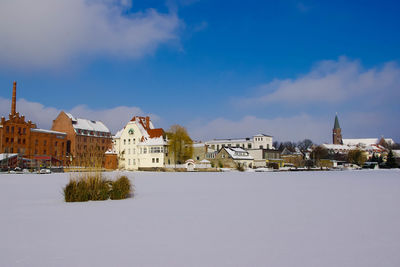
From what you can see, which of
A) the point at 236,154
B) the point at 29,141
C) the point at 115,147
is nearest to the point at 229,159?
the point at 236,154

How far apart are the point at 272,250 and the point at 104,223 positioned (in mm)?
4847

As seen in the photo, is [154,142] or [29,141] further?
[29,141]

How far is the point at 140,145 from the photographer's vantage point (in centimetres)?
7881

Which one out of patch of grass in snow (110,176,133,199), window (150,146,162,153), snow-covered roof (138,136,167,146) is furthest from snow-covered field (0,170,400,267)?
window (150,146,162,153)

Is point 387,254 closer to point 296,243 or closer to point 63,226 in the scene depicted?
point 296,243

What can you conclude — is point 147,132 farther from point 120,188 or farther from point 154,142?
point 120,188

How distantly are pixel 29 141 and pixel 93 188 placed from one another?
247 feet

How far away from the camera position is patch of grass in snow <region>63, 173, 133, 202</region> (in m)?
14.5

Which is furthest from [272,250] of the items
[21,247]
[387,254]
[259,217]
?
[21,247]

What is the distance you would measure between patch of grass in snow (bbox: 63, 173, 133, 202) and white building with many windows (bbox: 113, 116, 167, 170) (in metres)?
59.8

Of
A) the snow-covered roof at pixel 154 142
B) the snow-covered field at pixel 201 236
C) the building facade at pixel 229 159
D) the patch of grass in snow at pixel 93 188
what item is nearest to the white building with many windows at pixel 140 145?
the snow-covered roof at pixel 154 142

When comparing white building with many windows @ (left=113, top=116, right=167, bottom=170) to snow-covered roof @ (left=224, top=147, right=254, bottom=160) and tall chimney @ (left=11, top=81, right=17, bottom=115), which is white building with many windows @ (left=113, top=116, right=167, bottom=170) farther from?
tall chimney @ (left=11, top=81, right=17, bottom=115)

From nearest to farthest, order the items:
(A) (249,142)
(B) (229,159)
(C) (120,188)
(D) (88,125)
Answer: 1. (C) (120,188)
2. (B) (229,159)
3. (D) (88,125)
4. (A) (249,142)

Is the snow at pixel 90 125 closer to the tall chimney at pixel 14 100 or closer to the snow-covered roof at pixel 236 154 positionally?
the tall chimney at pixel 14 100
